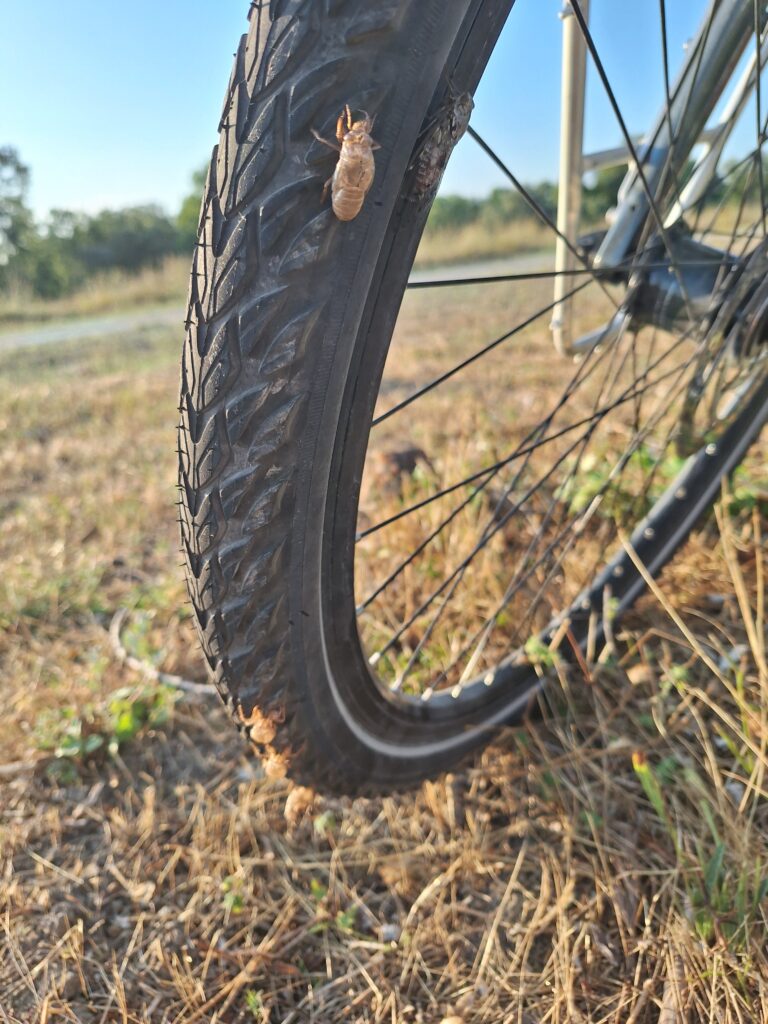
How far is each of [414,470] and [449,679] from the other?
0.87 m

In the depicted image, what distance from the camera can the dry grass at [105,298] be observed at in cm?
1109

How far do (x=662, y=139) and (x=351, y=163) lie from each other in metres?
0.94

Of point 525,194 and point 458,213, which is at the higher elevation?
point 458,213

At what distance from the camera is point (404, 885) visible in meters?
1.12

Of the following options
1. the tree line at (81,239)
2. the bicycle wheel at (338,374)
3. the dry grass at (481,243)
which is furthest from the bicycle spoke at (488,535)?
the tree line at (81,239)

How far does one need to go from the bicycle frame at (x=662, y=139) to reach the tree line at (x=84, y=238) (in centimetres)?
2008

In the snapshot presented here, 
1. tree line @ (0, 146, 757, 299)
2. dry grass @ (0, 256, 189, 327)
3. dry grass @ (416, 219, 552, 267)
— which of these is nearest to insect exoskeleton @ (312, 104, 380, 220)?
dry grass @ (416, 219, 552, 267)

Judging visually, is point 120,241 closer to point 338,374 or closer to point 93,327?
point 93,327

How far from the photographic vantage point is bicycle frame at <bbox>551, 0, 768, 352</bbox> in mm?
1043

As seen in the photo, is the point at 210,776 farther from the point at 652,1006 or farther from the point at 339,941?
the point at 652,1006

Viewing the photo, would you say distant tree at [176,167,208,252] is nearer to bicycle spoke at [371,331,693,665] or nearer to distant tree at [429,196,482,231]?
distant tree at [429,196,482,231]

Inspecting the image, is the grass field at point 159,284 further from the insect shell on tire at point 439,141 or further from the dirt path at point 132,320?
the insect shell on tire at point 439,141

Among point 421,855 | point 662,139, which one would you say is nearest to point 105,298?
point 662,139

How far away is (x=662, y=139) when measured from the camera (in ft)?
4.13
